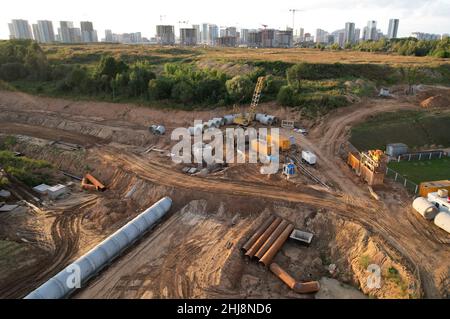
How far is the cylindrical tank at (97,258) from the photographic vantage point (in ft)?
61.9

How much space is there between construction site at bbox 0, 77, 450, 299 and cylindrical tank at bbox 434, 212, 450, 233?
34cm

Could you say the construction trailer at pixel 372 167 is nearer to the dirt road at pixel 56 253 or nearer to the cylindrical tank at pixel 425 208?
the cylindrical tank at pixel 425 208

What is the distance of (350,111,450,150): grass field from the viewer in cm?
3878


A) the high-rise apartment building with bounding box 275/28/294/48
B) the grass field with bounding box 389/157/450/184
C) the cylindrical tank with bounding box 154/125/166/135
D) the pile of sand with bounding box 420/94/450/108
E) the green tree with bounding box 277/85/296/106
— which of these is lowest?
the grass field with bounding box 389/157/450/184

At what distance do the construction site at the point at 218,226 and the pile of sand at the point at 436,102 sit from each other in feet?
46.4

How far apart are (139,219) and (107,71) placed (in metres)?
A: 38.8

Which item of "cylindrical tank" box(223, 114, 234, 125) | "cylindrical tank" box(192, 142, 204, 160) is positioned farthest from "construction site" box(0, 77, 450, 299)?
"cylindrical tank" box(223, 114, 234, 125)

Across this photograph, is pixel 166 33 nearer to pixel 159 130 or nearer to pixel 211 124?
pixel 159 130

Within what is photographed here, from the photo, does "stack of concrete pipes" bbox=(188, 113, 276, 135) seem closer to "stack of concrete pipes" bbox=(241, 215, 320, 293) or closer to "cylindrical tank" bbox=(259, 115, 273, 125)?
"cylindrical tank" bbox=(259, 115, 273, 125)

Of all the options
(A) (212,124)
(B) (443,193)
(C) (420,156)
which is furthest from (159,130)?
(B) (443,193)

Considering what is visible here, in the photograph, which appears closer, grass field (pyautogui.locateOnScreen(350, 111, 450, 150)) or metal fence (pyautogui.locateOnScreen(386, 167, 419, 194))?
metal fence (pyautogui.locateOnScreen(386, 167, 419, 194))

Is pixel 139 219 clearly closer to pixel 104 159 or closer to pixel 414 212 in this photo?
pixel 104 159

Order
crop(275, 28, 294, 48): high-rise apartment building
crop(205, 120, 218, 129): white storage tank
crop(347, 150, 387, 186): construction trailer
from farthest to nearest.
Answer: crop(275, 28, 294, 48): high-rise apartment building
crop(205, 120, 218, 129): white storage tank
crop(347, 150, 387, 186): construction trailer

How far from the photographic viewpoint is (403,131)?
132 ft
